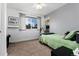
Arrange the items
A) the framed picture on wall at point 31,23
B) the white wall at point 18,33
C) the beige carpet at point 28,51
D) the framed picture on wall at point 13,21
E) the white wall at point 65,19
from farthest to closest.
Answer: the framed picture on wall at point 31,23 < the white wall at point 18,33 < the framed picture on wall at point 13,21 < the white wall at point 65,19 < the beige carpet at point 28,51

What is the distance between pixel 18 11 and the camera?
474cm

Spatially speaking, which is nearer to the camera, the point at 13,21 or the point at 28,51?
the point at 28,51

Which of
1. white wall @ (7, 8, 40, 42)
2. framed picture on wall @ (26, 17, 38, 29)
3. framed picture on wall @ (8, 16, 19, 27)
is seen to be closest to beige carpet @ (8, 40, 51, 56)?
white wall @ (7, 8, 40, 42)

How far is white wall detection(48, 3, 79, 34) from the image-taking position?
11.4 ft

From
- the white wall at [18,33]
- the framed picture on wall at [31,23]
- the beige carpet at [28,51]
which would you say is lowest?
the beige carpet at [28,51]

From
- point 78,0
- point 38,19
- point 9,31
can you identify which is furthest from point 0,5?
point 38,19

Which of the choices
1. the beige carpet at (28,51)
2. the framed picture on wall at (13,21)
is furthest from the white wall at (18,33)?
the beige carpet at (28,51)

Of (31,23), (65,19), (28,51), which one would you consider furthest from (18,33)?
(65,19)

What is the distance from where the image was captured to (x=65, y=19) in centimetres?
410

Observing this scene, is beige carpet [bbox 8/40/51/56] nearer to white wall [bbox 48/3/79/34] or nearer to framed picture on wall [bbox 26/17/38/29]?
white wall [bbox 48/3/79/34]

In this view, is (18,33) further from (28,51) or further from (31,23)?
(28,51)

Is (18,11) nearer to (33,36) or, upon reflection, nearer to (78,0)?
(33,36)

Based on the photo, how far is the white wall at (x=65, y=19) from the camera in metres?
3.49

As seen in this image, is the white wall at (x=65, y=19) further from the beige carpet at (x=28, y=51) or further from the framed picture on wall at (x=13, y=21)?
the framed picture on wall at (x=13, y=21)
